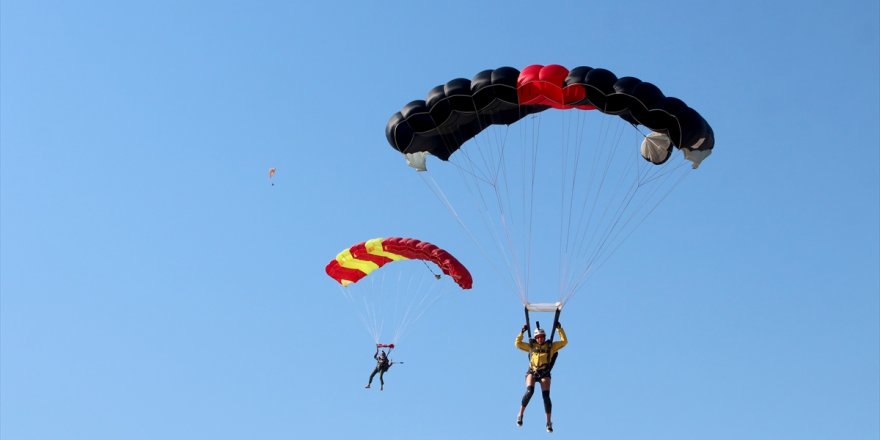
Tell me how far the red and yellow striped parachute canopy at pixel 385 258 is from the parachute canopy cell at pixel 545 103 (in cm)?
434

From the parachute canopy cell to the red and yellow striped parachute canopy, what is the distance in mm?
4335

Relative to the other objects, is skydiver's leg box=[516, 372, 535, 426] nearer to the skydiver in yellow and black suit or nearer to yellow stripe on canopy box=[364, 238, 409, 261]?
the skydiver in yellow and black suit

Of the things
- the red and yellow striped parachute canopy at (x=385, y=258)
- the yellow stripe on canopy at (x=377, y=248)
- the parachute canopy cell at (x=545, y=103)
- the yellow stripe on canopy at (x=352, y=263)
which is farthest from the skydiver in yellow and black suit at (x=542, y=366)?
the yellow stripe on canopy at (x=352, y=263)

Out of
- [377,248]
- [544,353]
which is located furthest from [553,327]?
[377,248]

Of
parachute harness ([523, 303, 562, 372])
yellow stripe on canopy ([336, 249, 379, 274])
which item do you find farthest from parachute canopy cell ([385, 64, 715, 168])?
yellow stripe on canopy ([336, 249, 379, 274])

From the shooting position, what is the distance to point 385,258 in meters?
33.1

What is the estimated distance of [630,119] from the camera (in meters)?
26.5

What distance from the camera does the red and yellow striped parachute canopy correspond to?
31.4 m

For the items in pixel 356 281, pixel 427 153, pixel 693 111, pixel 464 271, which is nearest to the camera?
pixel 693 111

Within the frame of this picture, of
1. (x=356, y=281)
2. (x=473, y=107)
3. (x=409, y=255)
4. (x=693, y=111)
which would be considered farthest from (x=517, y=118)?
(x=356, y=281)

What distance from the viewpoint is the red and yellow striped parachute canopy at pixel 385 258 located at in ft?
103

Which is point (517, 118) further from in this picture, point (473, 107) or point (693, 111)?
point (693, 111)

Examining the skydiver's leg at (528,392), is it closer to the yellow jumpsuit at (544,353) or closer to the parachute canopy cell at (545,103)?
the yellow jumpsuit at (544,353)

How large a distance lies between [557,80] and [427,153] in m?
2.67
